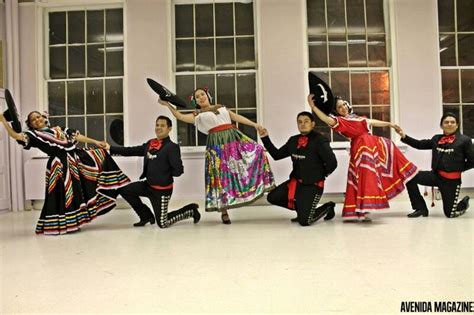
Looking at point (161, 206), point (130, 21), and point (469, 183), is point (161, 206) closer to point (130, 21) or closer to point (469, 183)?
point (130, 21)

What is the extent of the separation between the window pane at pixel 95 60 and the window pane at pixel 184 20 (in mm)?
1210

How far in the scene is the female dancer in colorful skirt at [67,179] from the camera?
144 inches

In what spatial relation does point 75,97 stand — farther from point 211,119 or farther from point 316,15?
point 316,15

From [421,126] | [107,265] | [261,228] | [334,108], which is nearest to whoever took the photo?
[107,265]

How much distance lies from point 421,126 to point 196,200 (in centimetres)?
345

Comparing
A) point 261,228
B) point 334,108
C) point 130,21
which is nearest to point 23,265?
point 261,228

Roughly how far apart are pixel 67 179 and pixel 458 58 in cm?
567

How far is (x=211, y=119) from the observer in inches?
156

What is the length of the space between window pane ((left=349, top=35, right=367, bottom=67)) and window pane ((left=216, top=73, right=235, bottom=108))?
1.81 metres

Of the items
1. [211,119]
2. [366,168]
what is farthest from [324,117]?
[211,119]

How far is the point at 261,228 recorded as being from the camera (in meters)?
3.83

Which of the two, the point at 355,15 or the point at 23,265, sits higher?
the point at 355,15

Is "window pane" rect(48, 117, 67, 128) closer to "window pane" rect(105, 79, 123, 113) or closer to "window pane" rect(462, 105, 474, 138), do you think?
"window pane" rect(105, 79, 123, 113)

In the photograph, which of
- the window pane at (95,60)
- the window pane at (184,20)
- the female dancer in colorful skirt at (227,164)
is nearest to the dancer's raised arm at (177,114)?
the female dancer in colorful skirt at (227,164)
